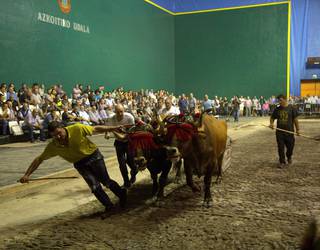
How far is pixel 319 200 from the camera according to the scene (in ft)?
18.1

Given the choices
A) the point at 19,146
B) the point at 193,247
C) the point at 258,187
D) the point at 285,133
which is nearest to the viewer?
the point at 193,247

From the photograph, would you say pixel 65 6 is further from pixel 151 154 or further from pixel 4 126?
pixel 151 154

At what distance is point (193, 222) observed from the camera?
4707 millimetres

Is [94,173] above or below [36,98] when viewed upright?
below

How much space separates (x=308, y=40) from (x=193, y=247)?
31.2 m

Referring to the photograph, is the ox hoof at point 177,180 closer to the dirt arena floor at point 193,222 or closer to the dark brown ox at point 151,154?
the dirt arena floor at point 193,222

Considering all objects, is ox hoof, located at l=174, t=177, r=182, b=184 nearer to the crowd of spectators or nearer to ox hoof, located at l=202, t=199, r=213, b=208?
the crowd of spectators

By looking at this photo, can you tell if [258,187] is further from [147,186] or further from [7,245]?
[7,245]

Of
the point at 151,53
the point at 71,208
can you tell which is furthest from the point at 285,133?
the point at 151,53

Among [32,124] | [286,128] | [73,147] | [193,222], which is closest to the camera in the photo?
[193,222]

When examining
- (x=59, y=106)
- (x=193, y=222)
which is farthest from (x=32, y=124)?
(x=193, y=222)

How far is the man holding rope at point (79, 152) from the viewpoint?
4.72m

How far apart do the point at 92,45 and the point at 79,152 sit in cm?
1809

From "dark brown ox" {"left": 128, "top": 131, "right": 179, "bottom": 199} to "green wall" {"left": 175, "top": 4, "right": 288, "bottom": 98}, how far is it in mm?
28001
